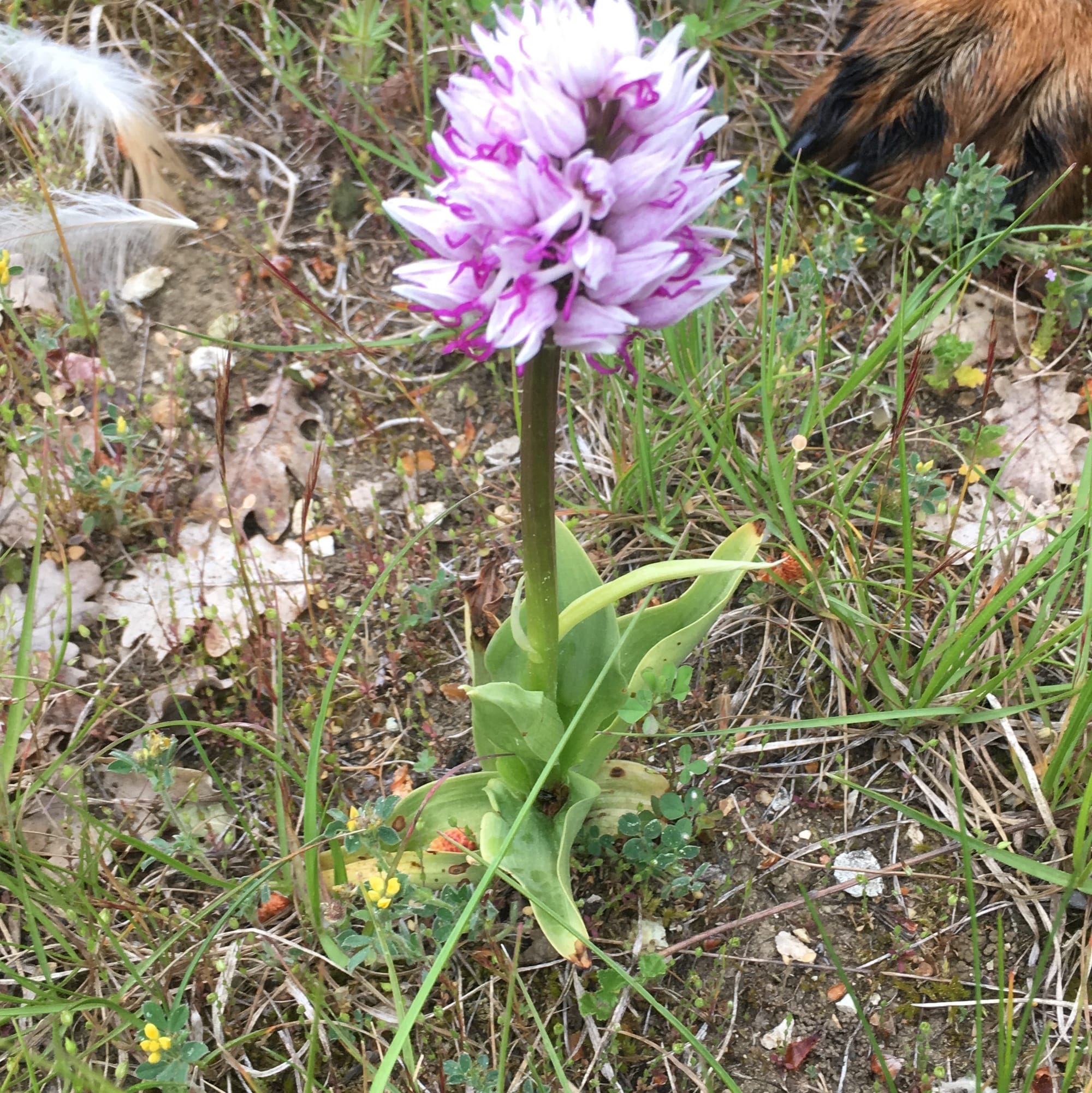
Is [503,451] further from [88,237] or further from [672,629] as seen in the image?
[88,237]

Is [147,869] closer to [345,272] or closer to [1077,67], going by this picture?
[345,272]

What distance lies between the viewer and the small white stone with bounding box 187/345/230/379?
2.51 metres

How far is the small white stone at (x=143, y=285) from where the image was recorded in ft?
8.54

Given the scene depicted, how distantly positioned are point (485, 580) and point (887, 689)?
2.58 feet

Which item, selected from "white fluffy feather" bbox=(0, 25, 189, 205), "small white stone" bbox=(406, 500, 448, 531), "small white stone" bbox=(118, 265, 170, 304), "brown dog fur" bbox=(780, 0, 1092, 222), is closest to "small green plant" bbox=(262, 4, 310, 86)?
"white fluffy feather" bbox=(0, 25, 189, 205)

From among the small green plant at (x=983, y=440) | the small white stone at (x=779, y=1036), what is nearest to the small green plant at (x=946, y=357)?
the small green plant at (x=983, y=440)

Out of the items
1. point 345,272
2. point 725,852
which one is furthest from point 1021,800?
point 345,272

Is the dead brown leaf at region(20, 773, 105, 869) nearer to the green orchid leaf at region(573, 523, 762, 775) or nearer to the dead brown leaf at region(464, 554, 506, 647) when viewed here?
the dead brown leaf at region(464, 554, 506, 647)

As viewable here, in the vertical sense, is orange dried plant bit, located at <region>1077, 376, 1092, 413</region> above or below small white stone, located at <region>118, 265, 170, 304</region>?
below

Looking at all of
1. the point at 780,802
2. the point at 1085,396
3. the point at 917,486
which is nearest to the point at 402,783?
the point at 780,802

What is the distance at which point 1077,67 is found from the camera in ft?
7.10

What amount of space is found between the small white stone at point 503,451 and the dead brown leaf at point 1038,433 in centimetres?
113

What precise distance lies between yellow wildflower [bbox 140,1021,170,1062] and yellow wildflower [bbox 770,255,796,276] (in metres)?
1.77

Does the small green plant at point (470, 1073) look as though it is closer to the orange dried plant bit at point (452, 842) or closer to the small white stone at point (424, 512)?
the orange dried plant bit at point (452, 842)
